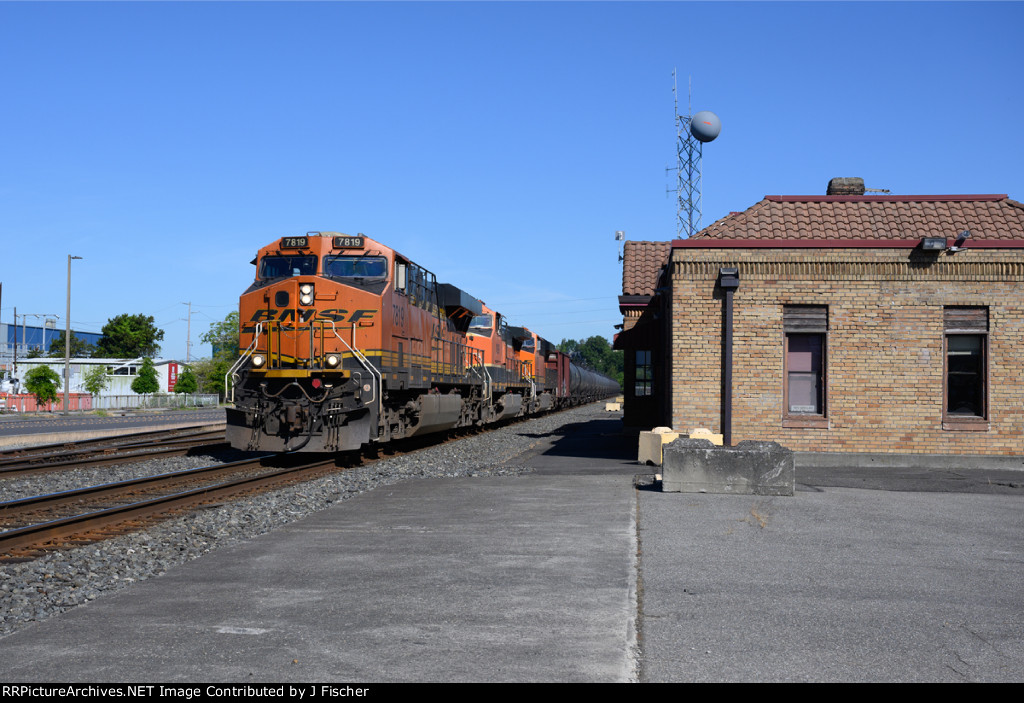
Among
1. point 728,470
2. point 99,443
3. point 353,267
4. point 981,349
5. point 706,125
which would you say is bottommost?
point 99,443

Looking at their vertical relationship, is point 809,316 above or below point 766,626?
above

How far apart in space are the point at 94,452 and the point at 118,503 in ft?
29.0

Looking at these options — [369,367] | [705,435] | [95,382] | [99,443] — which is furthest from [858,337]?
[95,382]

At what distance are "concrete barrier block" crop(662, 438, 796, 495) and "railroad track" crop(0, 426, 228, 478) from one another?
36.1 feet

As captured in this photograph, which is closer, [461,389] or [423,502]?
[423,502]

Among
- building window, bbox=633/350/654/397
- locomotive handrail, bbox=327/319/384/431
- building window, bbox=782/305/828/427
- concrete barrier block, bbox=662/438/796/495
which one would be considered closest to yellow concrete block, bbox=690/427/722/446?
building window, bbox=782/305/828/427

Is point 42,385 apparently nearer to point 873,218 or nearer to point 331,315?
point 331,315

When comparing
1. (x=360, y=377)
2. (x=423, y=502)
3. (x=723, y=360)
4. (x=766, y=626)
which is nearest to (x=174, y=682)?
(x=766, y=626)

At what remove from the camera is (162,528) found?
32.4 feet

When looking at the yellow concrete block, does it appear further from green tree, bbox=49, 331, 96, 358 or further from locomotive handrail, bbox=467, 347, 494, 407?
green tree, bbox=49, 331, 96, 358

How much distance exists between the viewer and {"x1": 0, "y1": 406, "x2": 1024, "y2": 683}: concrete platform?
4.73 m

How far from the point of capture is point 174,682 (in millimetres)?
4473
